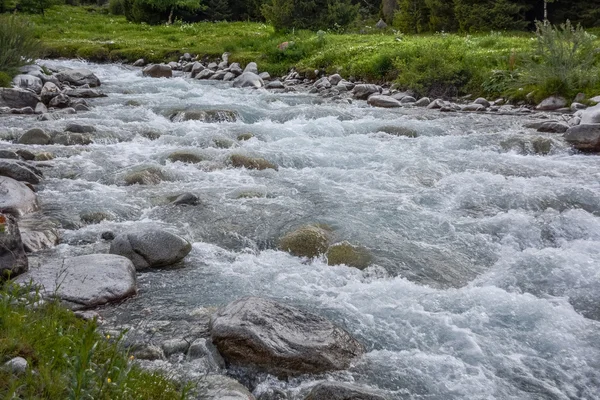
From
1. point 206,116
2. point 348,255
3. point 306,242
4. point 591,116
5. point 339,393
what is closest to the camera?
point 339,393

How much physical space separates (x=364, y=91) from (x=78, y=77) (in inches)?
349

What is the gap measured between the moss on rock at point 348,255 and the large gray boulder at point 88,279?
84.9 inches

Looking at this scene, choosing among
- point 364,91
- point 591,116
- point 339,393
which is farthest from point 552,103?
point 339,393

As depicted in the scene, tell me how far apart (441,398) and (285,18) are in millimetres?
23796

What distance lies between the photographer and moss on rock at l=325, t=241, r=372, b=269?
6.46 metres

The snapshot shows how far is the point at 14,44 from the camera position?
54.0 ft

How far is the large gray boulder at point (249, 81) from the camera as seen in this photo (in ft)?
63.1

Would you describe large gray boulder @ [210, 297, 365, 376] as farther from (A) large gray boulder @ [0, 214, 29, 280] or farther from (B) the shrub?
(B) the shrub

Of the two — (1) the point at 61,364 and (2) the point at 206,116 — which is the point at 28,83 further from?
(1) the point at 61,364

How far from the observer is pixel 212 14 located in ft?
125

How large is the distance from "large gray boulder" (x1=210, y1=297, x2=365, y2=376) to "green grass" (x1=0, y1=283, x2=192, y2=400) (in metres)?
0.78

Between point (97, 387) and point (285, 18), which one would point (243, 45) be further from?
point (97, 387)

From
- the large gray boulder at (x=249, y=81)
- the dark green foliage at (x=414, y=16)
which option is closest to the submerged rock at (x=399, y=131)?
the large gray boulder at (x=249, y=81)

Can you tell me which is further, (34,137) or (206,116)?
(206,116)
